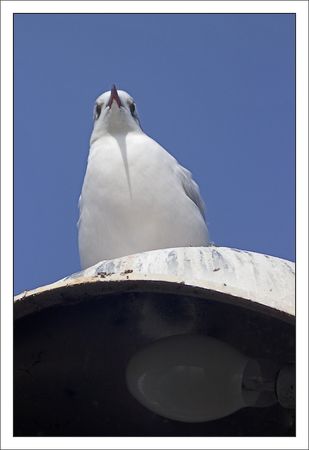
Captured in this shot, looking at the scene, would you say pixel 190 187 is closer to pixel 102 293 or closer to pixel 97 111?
pixel 97 111

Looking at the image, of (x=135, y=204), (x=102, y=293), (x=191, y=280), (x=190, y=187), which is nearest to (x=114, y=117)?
(x=190, y=187)

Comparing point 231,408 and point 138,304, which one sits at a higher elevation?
point 138,304

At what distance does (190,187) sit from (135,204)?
548mm

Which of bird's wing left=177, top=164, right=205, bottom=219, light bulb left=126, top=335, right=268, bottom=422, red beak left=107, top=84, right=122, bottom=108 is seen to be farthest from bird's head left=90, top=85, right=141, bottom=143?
light bulb left=126, top=335, right=268, bottom=422

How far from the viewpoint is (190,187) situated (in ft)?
16.7

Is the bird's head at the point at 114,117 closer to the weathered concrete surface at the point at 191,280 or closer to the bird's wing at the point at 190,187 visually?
the bird's wing at the point at 190,187

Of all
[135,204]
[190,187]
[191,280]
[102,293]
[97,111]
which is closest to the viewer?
[191,280]

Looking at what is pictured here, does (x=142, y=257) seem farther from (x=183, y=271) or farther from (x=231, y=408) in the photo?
(x=231, y=408)

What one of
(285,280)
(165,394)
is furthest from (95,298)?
(285,280)

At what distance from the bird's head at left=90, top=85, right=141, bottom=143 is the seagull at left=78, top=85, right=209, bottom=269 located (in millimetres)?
210

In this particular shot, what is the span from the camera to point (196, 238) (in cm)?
460

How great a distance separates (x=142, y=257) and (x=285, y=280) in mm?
482

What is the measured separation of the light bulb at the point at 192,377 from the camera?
10.1 feet

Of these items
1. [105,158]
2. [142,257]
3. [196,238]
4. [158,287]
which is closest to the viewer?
[158,287]
